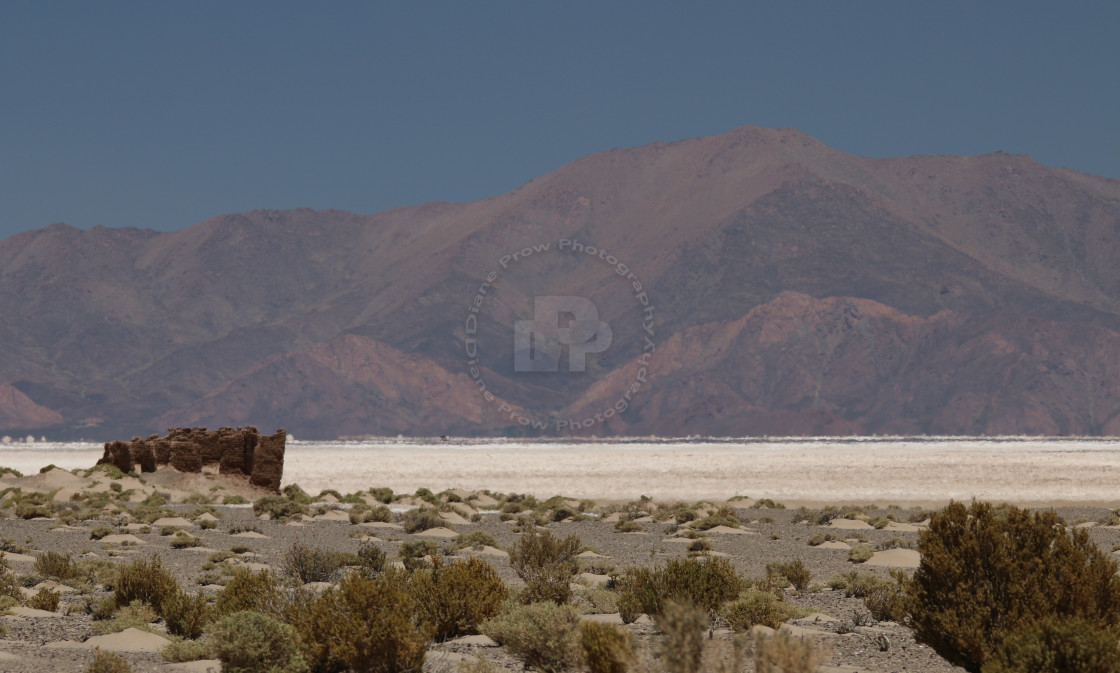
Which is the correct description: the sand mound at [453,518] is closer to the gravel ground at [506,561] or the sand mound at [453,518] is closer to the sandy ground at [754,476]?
the gravel ground at [506,561]

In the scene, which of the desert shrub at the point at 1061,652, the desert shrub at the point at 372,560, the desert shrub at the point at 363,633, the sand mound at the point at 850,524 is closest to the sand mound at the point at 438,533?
the desert shrub at the point at 372,560

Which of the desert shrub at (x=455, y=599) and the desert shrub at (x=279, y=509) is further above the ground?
the desert shrub at (x=455, y=599)

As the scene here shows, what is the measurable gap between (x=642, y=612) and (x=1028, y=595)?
4540mm

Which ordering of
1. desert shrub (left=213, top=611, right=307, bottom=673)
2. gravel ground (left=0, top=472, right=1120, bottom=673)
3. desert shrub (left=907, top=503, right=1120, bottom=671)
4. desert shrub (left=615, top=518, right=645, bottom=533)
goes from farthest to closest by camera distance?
desert shrub (left=615, top=518, right=645, bottom=533), gravel ground (left=0, top=472, right=1120, bottom=673), desert shrub (left=213, top=611, right=307, bottom=673), desert shrub (left=907, top=503, right=1120, bottom=671)

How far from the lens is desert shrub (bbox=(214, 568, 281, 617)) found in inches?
460

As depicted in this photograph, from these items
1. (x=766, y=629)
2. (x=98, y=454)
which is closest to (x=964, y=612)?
(x=766, y=629)

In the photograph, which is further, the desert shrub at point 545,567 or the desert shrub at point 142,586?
the desert shrub at point 142,586

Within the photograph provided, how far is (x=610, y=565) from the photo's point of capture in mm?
19188

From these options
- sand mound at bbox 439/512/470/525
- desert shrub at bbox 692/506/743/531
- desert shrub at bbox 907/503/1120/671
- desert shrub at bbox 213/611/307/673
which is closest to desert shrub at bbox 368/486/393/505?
sand mound at bbox 439/512/470/525

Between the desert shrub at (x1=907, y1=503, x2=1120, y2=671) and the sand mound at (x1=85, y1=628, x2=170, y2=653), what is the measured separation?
7.48m

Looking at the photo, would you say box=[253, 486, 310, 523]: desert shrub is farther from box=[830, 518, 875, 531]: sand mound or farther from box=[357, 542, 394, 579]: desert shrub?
box=[830, 518, 875, 531]: sand mound

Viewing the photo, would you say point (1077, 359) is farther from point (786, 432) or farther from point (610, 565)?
point (610, 565)

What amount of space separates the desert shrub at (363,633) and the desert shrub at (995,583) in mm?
4469

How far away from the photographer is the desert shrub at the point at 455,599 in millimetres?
12352
